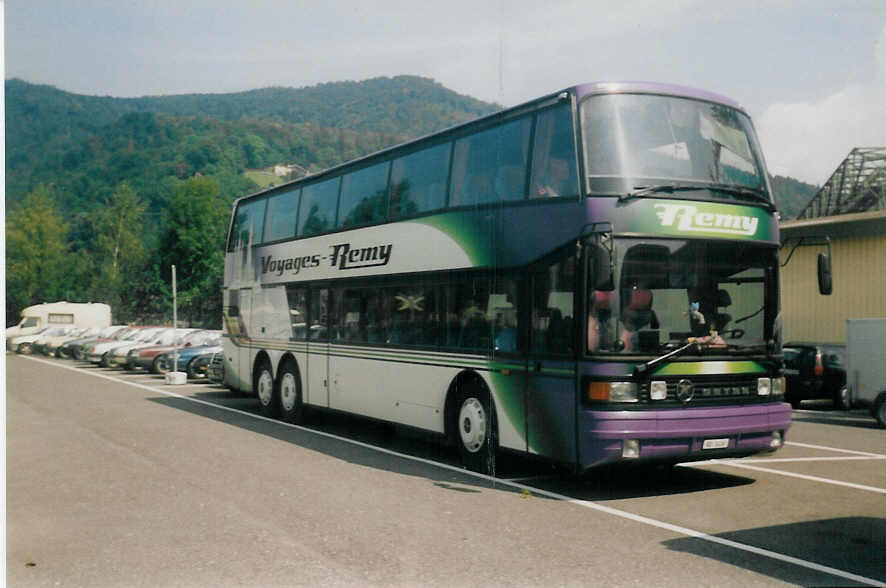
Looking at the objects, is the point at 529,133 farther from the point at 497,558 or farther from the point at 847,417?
the point at 847,417

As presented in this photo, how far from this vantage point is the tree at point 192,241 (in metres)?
71.5

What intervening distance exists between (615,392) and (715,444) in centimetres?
124

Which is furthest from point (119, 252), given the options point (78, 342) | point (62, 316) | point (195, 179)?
point (78, 342)

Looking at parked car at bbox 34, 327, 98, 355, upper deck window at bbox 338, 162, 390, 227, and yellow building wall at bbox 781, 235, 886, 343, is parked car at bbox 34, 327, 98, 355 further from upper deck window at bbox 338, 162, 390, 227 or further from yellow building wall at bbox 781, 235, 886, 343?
upper deck window at bbox 338, 162, 390, 227

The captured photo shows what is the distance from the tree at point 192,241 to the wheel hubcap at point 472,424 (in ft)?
204

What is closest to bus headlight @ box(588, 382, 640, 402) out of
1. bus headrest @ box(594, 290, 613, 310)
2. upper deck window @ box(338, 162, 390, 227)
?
bus headrest @ box(594, 290, 613, 310)

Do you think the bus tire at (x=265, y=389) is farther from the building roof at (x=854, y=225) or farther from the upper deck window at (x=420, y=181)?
the building roof at (x=854, y=225)

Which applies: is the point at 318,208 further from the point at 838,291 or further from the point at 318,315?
the point at 838,291

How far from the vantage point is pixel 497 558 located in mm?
6523

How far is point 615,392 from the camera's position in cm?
867

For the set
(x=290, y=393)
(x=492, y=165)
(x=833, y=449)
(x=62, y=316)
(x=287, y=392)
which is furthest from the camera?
(x=62, y=316)

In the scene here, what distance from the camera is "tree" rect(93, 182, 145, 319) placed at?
73.9 m

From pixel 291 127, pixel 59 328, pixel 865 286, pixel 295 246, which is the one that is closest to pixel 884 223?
pixel 865 286

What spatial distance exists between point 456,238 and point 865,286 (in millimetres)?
18480
